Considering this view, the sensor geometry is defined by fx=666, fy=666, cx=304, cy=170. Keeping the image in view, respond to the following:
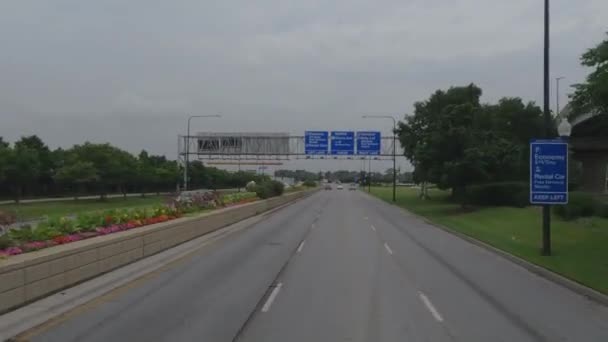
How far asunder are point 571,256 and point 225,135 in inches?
2411

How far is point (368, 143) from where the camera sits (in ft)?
226

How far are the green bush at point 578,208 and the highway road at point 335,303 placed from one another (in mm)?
13855

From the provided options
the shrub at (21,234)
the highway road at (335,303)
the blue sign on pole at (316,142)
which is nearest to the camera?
the highway road at (335,303)

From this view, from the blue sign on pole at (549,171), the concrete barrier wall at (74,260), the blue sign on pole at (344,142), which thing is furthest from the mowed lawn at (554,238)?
the blue sign on pole at (344,142)

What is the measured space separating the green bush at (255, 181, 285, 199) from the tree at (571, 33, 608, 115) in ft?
113

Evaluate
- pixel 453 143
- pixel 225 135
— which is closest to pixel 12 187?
pixel 225 135

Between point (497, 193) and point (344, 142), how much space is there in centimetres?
2583

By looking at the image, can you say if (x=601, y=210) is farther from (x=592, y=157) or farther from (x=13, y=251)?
(x=592, y=157)

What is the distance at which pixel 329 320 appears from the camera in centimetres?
971

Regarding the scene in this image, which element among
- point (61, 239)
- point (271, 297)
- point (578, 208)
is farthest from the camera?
point (578, 208)

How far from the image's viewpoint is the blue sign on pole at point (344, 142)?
→ 225 ft

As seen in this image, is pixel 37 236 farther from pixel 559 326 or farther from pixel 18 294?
pixel 559 326

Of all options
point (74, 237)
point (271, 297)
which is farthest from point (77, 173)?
point (271, 297)

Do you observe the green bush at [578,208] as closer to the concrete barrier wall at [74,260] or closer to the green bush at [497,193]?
the green bush at [497,193]
